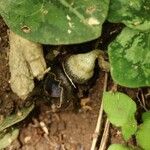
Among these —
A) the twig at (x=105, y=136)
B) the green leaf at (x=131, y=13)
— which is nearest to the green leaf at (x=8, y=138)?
the twig at (x=105, y=136)

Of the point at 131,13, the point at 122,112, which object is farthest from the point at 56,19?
the point at 122,112

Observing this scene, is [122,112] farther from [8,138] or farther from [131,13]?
[8,138]

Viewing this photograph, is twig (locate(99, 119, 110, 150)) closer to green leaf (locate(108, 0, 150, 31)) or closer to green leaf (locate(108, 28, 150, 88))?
green leaf (locate(108, 28, 150, 88))

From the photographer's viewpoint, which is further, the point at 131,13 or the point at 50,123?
the point at 50,123

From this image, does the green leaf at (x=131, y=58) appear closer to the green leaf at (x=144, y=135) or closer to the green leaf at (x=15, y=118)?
the green leaf at (x=144, y=135)

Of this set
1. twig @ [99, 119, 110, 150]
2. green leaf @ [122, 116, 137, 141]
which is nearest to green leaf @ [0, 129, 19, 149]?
twig @ [99, 119, 110, 150]

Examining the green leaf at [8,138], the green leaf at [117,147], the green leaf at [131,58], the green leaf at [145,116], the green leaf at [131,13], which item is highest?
the green leaf at [131,13]

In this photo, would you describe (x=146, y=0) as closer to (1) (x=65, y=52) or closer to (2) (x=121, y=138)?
(1) (x=65, y=52)
